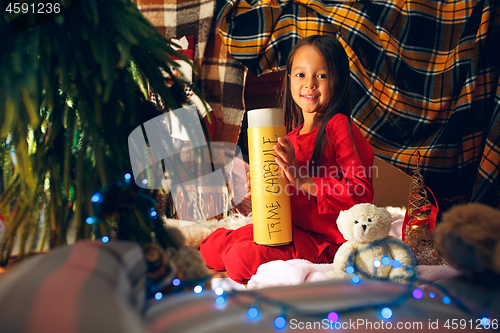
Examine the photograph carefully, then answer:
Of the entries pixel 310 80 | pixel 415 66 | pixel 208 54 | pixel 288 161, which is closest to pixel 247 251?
pixel 288 161

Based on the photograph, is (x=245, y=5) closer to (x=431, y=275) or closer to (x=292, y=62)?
(x=292, y=62)

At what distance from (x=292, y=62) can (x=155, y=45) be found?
42 cm

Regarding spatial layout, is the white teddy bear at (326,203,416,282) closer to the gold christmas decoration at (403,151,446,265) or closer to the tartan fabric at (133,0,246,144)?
the gold christmas decoration at (403,151,446,265)

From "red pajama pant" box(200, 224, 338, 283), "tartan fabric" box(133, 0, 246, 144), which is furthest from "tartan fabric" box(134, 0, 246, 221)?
"red pajama pant" box(200, 224, 338, 283)

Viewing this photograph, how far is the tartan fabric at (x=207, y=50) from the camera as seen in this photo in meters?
0.76

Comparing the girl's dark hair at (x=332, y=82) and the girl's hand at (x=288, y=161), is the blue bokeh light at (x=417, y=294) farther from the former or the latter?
the girl's dark hair at (x=332, y=82)

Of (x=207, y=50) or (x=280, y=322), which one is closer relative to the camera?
(x=280, y=322)

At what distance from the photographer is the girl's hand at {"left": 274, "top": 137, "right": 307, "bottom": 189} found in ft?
1.25

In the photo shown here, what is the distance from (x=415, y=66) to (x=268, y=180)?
0.75 m

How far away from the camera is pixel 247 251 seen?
1.67 ft

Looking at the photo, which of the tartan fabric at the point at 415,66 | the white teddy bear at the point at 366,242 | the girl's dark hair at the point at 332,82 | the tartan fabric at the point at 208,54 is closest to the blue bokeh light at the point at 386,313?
the white teddy bear at the point at 366,242

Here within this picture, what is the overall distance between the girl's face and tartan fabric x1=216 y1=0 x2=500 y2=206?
8.5 inches

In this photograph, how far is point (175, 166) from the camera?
28 cm

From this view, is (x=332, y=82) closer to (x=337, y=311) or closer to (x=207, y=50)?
(x=207, y=50)
